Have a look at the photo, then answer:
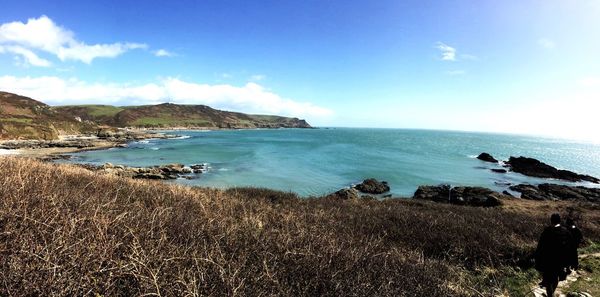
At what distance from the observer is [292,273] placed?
5695 millimetres

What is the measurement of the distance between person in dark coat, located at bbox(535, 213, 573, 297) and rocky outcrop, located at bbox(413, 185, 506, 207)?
77.9ft

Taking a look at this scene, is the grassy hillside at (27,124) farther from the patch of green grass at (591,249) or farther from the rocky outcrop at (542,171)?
the rocky outcrop at (542,171)

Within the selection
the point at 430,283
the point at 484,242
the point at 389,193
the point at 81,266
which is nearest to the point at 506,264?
the point at 484,242

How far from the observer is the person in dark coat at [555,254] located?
7.99 metres

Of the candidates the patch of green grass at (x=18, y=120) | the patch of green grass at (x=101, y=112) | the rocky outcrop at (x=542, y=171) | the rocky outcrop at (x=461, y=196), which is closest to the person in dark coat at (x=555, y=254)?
the rocky outcrop at (x=461, y=196)

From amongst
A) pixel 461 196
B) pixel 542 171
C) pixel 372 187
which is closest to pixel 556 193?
pixel 461 196

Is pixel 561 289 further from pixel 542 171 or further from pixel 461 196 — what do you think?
pixel 542 171

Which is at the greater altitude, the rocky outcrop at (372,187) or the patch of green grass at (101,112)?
the patch of green grass at (101,112)

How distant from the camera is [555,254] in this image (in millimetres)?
8016

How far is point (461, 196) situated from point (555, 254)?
2681cm

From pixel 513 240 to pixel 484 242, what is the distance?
72.3 inches

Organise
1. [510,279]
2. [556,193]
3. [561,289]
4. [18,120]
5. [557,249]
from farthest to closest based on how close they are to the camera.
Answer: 1. [18,120]
2. [556,193]
3. [510,279]
4. [561,289]
5. [557,249]

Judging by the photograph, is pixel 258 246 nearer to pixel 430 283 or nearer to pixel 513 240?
pixel 430 283

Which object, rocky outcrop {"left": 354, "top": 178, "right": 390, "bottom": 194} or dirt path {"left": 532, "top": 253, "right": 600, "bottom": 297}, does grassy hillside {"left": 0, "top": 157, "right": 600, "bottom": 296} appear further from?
rocky outcrop {"left": 354, "top": 178, "right": 390, "bottom": 194}
